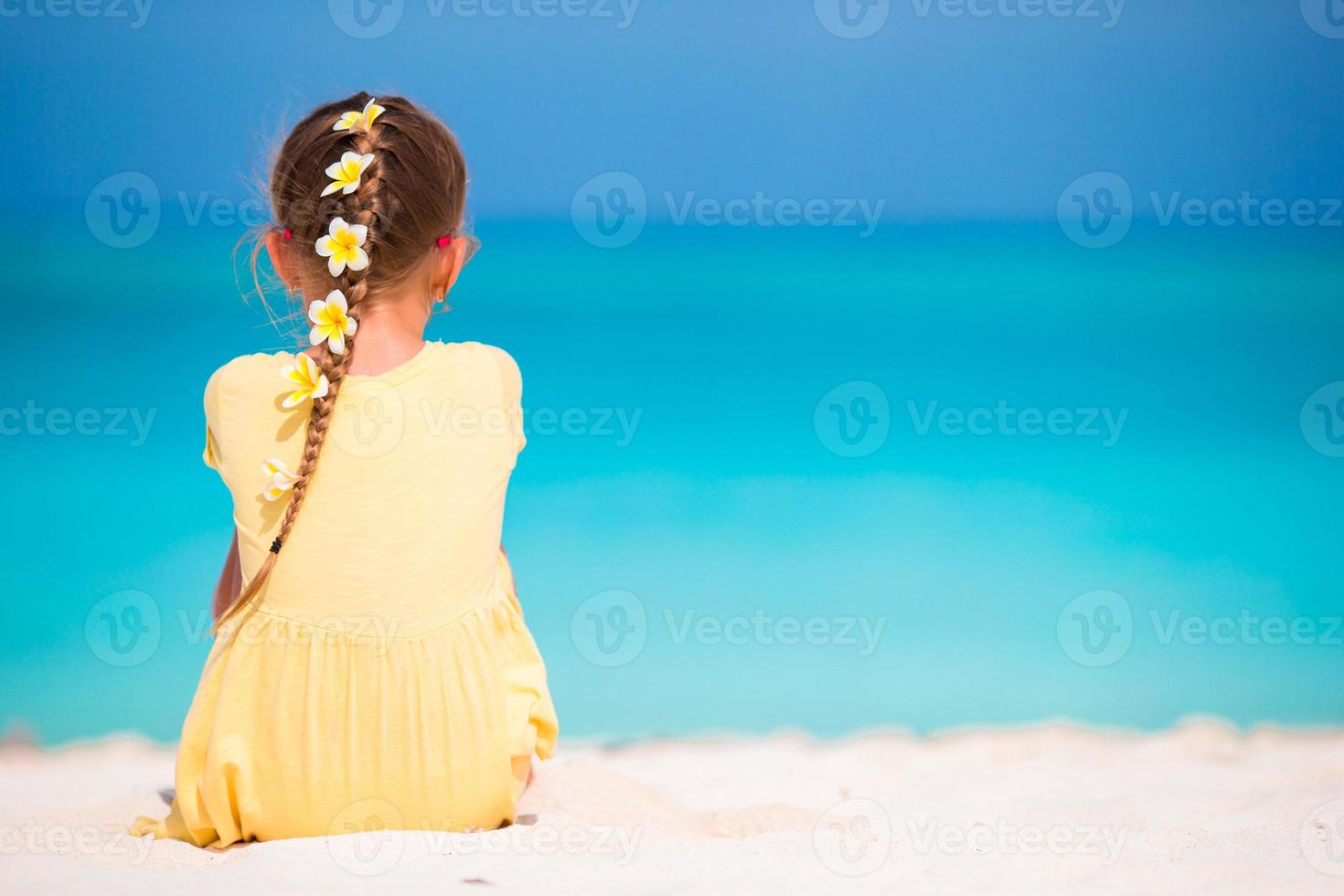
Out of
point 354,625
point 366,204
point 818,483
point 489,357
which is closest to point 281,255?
point 366,204

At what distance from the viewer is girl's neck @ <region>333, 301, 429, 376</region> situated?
118 centimetres

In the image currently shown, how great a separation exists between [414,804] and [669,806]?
476mm

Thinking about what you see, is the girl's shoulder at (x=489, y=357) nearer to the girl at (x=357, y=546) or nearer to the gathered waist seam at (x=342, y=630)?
the girl at (x=357, y=546)

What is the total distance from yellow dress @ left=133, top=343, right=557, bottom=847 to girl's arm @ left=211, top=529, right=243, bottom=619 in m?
0.07

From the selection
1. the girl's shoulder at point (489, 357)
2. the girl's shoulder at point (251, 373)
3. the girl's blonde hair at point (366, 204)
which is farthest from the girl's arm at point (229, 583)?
the girl's shoulder at point (489, 357)

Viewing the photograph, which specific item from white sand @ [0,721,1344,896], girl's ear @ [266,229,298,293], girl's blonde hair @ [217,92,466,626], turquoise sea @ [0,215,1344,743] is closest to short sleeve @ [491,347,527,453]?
girl's blonde hair @ [217,92,466,626]

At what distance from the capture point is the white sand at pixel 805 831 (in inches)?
42.9

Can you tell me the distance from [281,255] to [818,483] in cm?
189

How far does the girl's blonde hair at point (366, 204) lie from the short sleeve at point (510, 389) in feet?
0.35

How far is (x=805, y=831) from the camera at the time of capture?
124 centimetres

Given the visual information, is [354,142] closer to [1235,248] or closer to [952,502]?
[952,502]

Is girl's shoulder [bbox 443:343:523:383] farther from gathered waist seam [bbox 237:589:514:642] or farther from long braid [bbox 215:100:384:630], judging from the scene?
gathered waist seam [bbox 237:589:514:642]

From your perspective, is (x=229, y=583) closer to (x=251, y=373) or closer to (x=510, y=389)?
(x=251, y=373)

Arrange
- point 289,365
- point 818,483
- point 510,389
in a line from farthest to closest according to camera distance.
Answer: point 818,483 → point 510,389 → point 289,365
